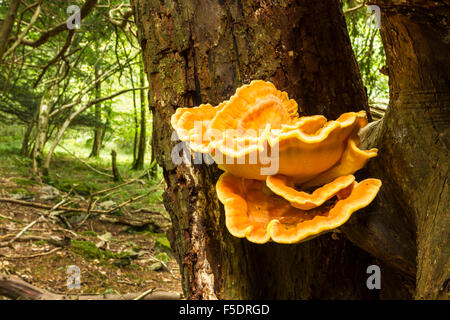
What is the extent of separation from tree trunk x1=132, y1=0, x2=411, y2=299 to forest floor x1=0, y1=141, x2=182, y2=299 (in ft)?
10.1

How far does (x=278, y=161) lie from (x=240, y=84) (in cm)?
53

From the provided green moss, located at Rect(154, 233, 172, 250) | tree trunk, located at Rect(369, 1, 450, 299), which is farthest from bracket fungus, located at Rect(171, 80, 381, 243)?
green moss, located at Rect(154, 233, 172, 250)

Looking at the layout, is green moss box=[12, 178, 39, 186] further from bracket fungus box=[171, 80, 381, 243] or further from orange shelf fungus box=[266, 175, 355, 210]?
orange shelf fungus box=[266, 175, 355, 210]

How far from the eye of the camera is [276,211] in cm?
136

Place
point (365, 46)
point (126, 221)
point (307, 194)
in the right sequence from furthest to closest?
point (126, 221), point (365, 46), point (307, 194)

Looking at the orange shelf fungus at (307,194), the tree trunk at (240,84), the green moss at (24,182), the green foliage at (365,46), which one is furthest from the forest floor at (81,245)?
the green foliage at (365,46)

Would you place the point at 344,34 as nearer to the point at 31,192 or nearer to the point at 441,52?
the point at 441,52

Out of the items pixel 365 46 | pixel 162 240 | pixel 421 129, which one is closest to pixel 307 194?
pixel 421 129

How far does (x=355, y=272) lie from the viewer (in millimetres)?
1763

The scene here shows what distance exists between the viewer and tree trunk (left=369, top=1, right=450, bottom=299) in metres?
1.04

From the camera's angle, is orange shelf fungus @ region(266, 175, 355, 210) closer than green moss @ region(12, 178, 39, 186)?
Yes

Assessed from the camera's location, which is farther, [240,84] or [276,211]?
[240,84]

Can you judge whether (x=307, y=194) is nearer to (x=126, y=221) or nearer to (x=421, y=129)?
(x=421, y=129)
